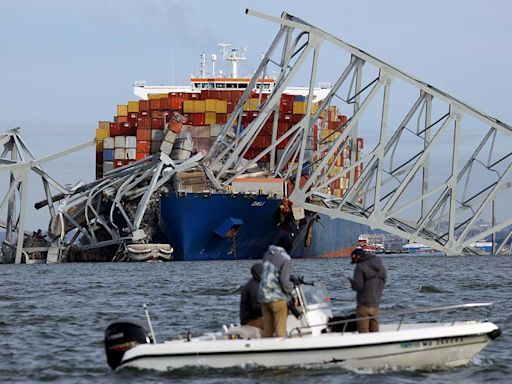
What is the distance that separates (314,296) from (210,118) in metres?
77.9

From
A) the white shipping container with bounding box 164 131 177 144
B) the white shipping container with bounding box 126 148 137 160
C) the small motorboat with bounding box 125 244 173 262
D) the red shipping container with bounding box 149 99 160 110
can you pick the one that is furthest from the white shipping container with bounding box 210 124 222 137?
the small motorboat with bounding box 125 244 173 262

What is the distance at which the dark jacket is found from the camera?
18.3 m

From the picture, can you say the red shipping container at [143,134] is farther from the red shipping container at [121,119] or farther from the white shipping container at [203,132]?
the red shipping container at [121,119]

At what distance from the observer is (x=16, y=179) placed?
72.5 m

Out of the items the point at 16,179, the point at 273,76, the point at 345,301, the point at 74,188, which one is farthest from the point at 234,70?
the point at 345,301

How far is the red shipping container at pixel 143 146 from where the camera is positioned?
92.2 m

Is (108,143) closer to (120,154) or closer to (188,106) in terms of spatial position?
(120,154)

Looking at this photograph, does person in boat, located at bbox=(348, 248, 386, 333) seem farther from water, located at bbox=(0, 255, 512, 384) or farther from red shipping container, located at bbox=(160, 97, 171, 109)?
red shipping container, located at bbox=(160, 97, 171, 109)

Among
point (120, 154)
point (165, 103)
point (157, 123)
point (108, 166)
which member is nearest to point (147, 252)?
point (120, 154)

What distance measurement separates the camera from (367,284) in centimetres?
1836

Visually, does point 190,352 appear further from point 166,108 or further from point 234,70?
point 234,70

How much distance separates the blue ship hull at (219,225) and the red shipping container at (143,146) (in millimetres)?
14824

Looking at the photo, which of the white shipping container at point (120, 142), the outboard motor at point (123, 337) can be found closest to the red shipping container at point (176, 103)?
the white shipping container at point (120, 142)

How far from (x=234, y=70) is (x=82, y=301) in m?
79.6
